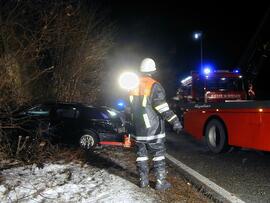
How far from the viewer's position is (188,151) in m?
11.9

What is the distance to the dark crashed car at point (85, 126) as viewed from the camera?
11641 millimetres

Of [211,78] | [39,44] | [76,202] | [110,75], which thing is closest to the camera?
[76,202]

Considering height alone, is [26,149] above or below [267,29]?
below

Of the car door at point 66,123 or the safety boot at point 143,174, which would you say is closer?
the safety boot at point 143,174

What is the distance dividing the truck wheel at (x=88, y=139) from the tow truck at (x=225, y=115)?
2.88m

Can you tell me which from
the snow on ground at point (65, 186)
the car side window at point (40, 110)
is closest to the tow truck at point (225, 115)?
the snow on ground at point (65, 186)

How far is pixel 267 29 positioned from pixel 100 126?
5192 millimetres

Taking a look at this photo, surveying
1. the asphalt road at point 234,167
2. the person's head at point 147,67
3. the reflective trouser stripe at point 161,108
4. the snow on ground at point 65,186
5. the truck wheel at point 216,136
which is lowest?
the asphalt road at point 234,167

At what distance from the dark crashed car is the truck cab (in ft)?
15.2

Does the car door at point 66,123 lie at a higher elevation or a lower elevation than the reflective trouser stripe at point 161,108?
lower

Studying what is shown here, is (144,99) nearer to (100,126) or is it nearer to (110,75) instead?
(100,126)

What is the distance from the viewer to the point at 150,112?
7059 millimetres

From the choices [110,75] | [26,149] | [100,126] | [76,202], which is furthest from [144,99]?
[110,75]

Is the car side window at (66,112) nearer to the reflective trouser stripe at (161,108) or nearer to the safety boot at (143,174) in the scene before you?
the safety boot at (143,174)
